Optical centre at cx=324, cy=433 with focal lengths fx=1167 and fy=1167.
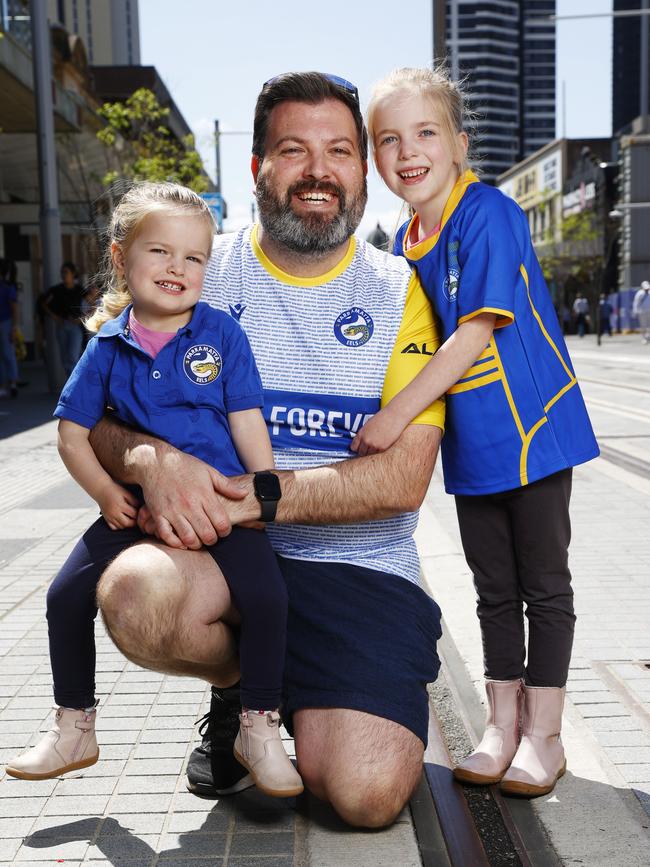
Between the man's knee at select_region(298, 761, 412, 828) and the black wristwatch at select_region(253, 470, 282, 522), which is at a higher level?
the black wristwatch at select_region(253, 470, 282, 522)

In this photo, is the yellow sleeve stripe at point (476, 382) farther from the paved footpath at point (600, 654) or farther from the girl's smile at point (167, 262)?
the paved footpath at point (600, 654)

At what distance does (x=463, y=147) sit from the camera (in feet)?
11.4

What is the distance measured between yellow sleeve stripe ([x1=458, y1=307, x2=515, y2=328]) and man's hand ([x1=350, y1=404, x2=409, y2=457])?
324 millimetres

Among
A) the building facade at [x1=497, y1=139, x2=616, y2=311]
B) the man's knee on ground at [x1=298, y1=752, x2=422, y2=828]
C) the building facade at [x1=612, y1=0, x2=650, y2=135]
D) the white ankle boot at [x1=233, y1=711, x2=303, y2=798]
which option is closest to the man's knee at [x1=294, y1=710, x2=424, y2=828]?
the man's knee on ground at [x1=298, y1=752, x2=422, y2=828]

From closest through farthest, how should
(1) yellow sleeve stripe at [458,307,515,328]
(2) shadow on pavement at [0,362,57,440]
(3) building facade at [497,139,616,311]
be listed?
(1) yellow sleeve stripe at [458,307,515,328] → (2) shadow on pavement at [0,362,57,440] → (3) building facade at [497,139,616,311]

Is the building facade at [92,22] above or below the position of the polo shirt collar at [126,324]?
above

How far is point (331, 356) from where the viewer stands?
11.1 feet

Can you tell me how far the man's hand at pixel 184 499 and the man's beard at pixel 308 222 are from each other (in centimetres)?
80

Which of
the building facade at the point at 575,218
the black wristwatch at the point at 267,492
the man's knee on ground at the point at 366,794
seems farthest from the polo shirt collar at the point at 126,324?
the building facade at the point at 575,218

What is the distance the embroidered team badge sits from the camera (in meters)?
3.06

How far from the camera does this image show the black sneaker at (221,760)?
3199mm

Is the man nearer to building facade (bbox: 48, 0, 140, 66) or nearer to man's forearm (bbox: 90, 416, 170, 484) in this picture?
man's forearm (bbox: 90, 416, 170, 484)

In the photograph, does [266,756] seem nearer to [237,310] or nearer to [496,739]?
[496,739]

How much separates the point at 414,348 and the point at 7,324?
15100 mm
